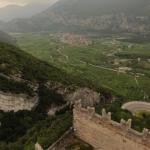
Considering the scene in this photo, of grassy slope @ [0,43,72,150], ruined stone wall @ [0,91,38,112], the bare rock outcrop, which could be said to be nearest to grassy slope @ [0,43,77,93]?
grassy slope @ [0,43,72,150]

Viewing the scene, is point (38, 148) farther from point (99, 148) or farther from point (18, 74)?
point (18, 74)

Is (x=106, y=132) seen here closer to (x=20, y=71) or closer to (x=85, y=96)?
(x=20, y=71)

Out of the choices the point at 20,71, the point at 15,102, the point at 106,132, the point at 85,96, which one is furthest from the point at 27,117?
the point at 106,132

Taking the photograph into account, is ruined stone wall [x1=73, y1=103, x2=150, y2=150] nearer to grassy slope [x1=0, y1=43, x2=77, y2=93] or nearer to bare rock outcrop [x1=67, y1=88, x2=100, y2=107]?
grassy slope [x1=0, y1=43, x2=77, y2=93]

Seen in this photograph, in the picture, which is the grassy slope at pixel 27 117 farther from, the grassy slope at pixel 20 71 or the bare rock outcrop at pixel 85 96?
the bare rock outcrop at pixel 85 96

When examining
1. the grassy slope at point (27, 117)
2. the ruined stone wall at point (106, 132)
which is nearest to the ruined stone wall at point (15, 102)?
the grassy slope at point (27, 117)
